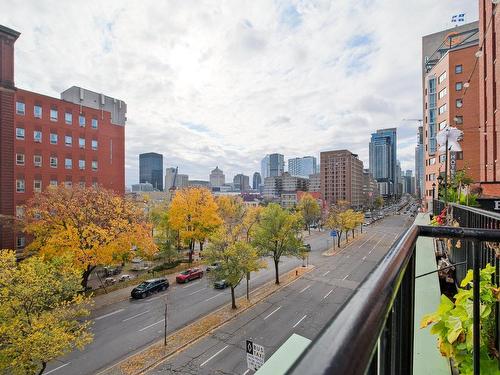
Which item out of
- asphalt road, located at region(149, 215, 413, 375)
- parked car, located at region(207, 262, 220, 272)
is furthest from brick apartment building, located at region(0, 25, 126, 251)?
asphalt road, located at region(149, 215, 413, 375)

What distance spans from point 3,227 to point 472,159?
49615 mm

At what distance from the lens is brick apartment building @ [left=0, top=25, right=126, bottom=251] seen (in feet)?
83.1

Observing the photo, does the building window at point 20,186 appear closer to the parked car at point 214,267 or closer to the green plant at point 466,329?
the parked car at point 214,267

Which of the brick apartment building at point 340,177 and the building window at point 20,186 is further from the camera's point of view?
the brick apartment building at point 340,177

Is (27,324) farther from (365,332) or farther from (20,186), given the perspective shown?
(20,186)

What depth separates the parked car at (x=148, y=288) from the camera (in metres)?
22.5

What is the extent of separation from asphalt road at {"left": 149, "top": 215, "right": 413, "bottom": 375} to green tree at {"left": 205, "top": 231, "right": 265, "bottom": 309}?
102 inches

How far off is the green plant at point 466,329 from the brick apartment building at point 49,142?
29634 mm

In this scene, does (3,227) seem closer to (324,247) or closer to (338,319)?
(338,319)

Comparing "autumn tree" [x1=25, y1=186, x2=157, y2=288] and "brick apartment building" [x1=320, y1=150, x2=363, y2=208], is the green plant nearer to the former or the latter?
"autumn tree" [x1=25, y1=186, x2=157, y2=288]

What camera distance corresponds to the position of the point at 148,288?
23.1 meters

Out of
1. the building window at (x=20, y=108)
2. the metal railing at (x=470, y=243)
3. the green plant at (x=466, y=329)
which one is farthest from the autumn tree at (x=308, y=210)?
the green plant at (x=466, y=329)

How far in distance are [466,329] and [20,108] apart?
1583 inches

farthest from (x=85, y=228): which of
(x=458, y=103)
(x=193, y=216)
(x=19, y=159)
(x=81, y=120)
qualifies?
(x=458, y=103)
